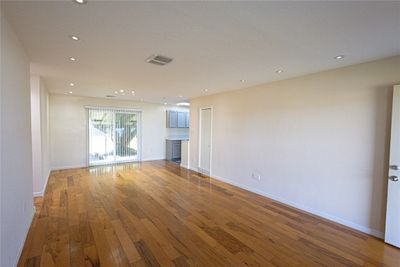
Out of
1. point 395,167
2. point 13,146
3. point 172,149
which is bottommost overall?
point 172,149

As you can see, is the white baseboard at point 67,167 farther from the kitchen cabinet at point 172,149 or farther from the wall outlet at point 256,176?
the wall outlet at point 256,176

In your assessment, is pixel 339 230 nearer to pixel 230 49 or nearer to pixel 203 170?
pixel 230 49

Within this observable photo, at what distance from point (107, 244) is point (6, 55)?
2.28 metres

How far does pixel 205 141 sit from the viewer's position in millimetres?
5883

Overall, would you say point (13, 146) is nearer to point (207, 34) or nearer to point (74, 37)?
point (74, 37)

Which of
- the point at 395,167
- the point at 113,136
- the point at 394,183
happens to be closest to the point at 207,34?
the point at 395,167

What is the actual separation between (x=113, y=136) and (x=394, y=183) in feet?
23.9

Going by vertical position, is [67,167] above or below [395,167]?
below

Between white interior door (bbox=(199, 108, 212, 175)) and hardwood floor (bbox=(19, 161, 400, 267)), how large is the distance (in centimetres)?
162

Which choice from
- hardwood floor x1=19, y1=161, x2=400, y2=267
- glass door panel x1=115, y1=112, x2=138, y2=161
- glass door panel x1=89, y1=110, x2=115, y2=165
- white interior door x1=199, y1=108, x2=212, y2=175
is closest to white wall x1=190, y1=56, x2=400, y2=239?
hardwood floor x1=19, y1=161, x2=400, y2=267

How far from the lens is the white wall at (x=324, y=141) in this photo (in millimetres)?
2619

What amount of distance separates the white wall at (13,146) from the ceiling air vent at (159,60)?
4.73 feet

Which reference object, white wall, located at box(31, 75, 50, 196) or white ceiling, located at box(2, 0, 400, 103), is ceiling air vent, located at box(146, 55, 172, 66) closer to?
white ceiling, located at box(2, 0, 400, 103)

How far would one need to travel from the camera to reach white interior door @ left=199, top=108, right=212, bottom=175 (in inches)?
225
